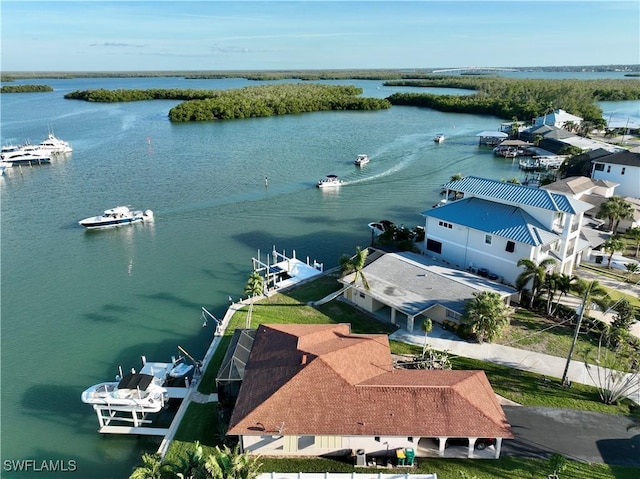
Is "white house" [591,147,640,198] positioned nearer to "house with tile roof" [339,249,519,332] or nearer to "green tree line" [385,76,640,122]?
"house with tile roof" [339,249,519,332]

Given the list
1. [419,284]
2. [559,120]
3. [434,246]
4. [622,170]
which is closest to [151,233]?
[434,246]

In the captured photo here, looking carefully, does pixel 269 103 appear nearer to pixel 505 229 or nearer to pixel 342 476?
pixel 505 229

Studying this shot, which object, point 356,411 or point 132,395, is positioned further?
point 132,395

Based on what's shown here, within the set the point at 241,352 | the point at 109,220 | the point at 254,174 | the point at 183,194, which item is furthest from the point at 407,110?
the point at 241,352

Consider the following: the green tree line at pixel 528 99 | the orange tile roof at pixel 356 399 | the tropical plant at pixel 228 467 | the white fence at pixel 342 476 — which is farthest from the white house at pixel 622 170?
the green tree line at pixel 528 99

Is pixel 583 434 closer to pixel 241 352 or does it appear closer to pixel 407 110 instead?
pixel 241 352

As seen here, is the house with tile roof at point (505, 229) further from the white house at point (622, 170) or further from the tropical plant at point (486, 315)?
the white house at point (622, 170)
